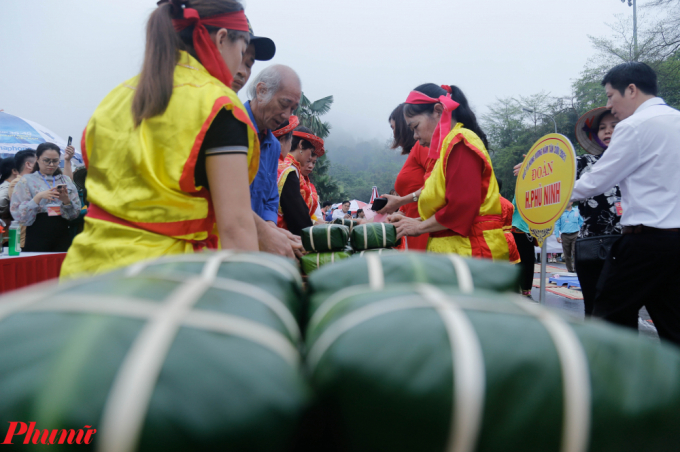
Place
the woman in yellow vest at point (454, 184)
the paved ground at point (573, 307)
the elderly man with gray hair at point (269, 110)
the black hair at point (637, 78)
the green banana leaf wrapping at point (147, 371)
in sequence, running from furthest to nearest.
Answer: the paved ground at point (573, 307) → the black hair at point (637, 78) → the woman in yellow vest at point (454, 184) → the elderly man with gray hair at point (269, 110) → the green banana leaf wrapping at point (147, 371)

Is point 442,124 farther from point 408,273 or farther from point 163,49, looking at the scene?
point 408,273

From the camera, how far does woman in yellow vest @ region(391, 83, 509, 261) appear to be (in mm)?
2416

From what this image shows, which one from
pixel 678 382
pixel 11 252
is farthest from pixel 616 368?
pixel 11 252

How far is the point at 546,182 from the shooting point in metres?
3.33

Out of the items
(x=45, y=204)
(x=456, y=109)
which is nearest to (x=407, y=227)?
(x=456, y=109)

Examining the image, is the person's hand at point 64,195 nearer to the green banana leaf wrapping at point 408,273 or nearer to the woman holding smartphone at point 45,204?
the woman holding smartphone at point 45,204

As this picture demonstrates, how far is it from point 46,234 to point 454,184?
174 inches

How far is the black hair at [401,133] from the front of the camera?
3.72 metres

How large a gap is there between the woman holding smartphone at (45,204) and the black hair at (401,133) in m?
3.54

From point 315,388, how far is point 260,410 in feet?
0.27

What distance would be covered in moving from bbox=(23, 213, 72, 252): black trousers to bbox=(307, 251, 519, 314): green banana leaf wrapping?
16.4 feet

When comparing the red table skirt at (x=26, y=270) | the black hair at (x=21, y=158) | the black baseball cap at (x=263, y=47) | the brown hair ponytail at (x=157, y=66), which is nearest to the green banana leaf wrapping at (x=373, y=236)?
the black baseball cap at (x=263, y=47)

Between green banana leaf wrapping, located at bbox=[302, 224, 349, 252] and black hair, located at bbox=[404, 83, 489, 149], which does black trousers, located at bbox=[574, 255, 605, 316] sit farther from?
green banana leaf wrapping, located at bbox=[302, 224, 349, 252]

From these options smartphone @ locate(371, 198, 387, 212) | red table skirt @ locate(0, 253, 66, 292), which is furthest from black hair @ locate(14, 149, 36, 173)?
smartphone @ locate(371, 198, 387, 212)
